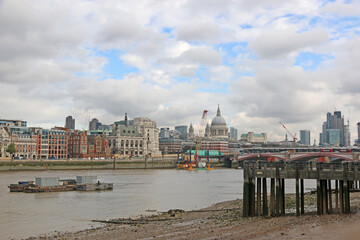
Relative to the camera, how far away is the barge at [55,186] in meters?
65.1

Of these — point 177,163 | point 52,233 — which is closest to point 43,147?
point 177,163

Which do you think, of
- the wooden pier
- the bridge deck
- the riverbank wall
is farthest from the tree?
the bridge deck

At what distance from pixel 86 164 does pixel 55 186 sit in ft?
273

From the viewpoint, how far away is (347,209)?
29797 millimetres

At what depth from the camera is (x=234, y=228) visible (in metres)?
27.5

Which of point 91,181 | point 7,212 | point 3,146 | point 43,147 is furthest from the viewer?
point 43,147

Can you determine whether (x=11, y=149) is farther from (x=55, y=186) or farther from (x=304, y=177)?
(x=304, y=177)

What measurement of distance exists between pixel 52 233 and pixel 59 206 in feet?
55.8

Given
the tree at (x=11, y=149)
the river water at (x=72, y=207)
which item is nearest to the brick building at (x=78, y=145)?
the tree at (x=11, y=149)

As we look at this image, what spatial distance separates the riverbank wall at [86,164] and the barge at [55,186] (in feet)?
218

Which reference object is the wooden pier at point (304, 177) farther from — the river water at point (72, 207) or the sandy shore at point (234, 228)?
the river water at point (72, 207)

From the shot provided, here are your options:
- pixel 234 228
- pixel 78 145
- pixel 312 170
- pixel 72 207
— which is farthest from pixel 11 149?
pixel 312 170

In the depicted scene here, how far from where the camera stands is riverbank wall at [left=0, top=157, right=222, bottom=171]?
132000mm

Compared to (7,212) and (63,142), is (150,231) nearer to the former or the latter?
(7,212)
